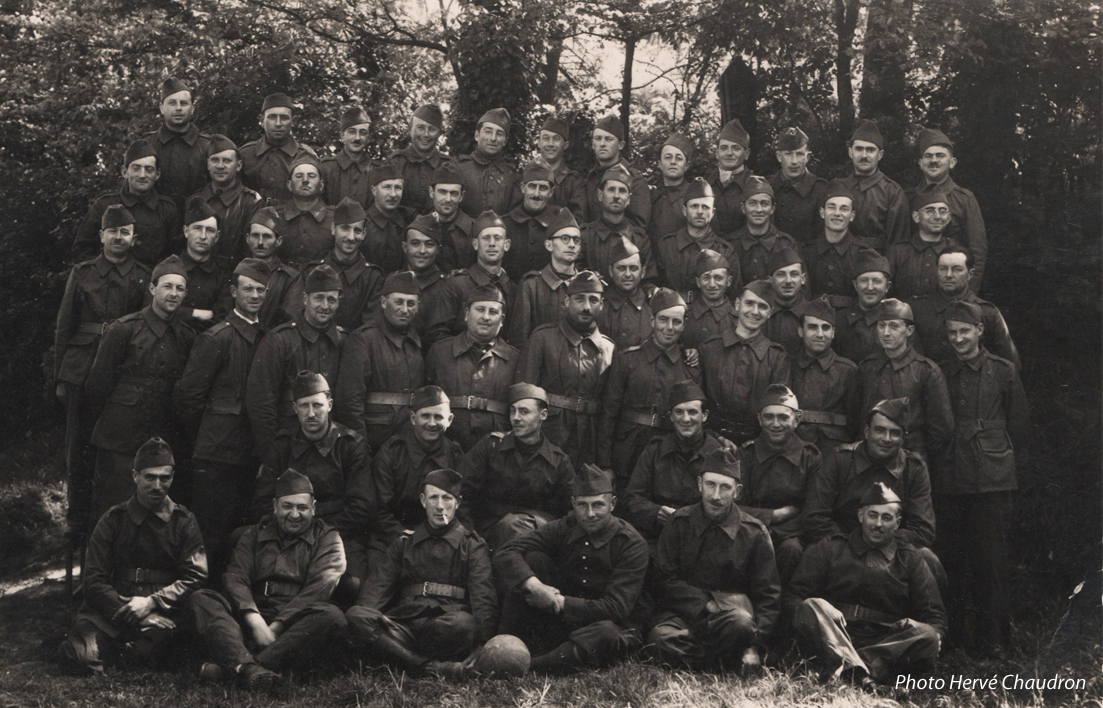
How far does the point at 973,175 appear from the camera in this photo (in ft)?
30.7

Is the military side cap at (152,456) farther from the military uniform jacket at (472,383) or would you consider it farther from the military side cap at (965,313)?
the military side cap at (965,313)

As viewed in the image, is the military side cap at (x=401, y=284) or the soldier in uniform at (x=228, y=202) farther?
the soldier in uniform at (x=228, y=202)

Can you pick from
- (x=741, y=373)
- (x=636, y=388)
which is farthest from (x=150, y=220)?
(x=741, y=373)

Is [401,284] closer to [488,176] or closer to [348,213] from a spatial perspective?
[348,213]

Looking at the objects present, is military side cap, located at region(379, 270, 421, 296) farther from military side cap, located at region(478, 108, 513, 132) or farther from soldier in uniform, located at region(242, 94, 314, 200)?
military side cap, located at region(478, 108, 513, 132)

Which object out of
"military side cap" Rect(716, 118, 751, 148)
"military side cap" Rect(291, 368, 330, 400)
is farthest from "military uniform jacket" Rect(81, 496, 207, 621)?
"military side cap" Rect(716, 118, 751, 148)

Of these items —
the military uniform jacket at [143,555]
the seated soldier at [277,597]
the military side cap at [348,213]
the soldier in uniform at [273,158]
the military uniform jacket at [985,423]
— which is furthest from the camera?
the soldier in uniform at [273,158]

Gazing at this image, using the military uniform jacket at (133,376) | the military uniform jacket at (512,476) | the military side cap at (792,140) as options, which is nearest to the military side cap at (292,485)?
the military uniform jacket at (512,476)

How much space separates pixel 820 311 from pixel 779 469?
1.15m

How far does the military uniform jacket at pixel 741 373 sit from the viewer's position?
23.7 feet

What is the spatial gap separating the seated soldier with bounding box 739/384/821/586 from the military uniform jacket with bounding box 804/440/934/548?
10cm

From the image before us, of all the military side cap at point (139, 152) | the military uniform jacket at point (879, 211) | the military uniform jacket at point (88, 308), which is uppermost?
the military side cap at point (139, 152)

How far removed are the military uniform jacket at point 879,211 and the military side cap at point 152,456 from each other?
510 cm

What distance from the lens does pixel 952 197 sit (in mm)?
8188
